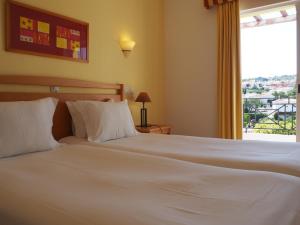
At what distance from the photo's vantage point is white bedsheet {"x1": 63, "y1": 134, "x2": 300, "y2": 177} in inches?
60.5

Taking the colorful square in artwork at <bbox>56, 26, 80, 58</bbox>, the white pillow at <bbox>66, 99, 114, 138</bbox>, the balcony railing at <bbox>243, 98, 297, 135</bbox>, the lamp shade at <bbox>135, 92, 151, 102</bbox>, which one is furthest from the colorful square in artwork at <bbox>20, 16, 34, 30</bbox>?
the balcony railing at <bbox>243, 98, 297, 135</bbox>

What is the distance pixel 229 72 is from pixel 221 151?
171cm

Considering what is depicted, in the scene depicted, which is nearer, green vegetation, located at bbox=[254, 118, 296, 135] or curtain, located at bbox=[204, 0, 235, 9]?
curtain, located at bbox=[204, 0, 235, 9]

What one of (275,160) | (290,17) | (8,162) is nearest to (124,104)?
(8,162)

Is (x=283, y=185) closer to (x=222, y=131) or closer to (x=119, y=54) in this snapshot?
(x=222, y=131)

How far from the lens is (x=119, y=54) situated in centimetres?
327

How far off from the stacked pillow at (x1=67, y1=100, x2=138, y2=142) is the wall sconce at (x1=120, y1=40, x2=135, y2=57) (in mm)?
976

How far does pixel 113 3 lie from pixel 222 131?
6.78 ft

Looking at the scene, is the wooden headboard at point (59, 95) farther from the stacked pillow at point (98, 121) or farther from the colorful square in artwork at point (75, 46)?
the colorful square in artwork at point (75, 46)

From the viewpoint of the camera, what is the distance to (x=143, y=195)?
3.40 feet

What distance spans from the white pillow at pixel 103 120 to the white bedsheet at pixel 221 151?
0.30ft

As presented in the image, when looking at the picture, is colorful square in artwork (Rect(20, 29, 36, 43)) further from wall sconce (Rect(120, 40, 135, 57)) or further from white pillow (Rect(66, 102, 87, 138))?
wall sconce (Rect(120, 40, 135, 57))

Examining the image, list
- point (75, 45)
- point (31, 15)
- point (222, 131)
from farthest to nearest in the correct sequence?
1. point (222, 131)
2. point (75, 45)
3. point (31, 15)

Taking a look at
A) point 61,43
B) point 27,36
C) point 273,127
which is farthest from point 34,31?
point 273,127
